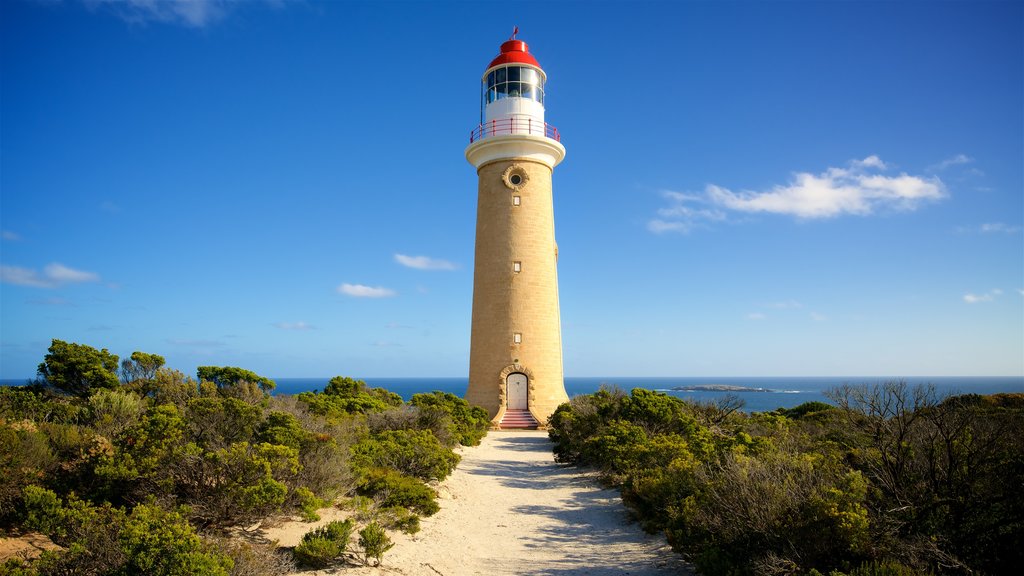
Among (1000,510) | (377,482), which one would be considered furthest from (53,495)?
(1000,510)

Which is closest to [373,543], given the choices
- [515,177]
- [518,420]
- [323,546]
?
[323,546]

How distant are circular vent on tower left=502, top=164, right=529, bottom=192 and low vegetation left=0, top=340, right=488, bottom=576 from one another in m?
12.7

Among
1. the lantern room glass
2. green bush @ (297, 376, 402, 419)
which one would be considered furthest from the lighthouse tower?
green bush @ (297, 376, 402, 419)

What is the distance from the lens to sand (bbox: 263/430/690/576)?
731cm

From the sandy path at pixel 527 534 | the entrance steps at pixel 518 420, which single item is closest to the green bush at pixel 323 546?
the sandy path at pixel 527 534

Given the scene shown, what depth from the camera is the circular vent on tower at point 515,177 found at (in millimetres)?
22188

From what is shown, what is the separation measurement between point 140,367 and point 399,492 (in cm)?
968

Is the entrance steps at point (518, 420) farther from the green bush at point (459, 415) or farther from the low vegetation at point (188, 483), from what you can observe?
the low vegetation at point (188, 483)

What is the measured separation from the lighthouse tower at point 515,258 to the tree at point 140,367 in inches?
427

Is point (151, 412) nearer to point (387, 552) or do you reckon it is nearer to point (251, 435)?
point (251, 435)

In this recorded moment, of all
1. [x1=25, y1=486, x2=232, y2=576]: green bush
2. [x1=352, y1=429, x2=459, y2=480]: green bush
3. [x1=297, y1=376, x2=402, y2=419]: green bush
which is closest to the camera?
[x1=25, y1=486, x2=232, y2=576]: green bush

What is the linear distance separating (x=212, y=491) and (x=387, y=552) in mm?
2361

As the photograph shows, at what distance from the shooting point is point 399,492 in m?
9.46

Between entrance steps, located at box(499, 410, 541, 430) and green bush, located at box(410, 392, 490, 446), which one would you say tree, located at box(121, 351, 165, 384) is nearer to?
green bush, located at box(410, 392, 490, 446)
